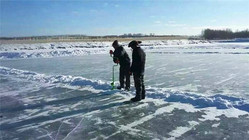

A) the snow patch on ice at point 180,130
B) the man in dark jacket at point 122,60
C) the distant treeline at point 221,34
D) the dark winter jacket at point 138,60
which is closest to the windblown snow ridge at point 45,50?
the man in dark jacket at point 122,60

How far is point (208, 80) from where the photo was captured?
32.3 feet

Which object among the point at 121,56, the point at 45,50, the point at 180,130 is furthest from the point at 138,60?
the point at 45,50

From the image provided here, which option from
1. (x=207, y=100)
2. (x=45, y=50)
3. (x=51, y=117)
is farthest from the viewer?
(x=45, y=50)

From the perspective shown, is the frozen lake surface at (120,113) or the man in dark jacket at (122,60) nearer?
the frozen lake surface at (120,113)

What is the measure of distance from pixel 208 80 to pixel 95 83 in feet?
14.4

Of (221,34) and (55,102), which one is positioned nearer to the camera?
(55,102)

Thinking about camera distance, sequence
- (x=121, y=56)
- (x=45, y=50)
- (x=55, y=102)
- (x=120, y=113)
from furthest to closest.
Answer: (x=45, y=50), (x=121, y=56), (x=55, y=102), (x=120, y=113)

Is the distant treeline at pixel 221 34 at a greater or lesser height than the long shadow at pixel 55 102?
greater

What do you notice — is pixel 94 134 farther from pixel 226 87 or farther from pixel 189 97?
pixel 226 87

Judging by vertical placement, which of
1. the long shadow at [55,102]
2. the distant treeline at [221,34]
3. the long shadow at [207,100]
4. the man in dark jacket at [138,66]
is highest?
the distant treeline at [221,34]

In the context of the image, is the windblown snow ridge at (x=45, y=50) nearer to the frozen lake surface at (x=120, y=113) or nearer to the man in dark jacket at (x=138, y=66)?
the frozen lake surface at (x=120, y=113)

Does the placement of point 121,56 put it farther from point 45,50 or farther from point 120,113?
point 45,50

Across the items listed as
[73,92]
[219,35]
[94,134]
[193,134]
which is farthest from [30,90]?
[219,35]

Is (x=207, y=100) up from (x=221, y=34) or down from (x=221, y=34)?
down
